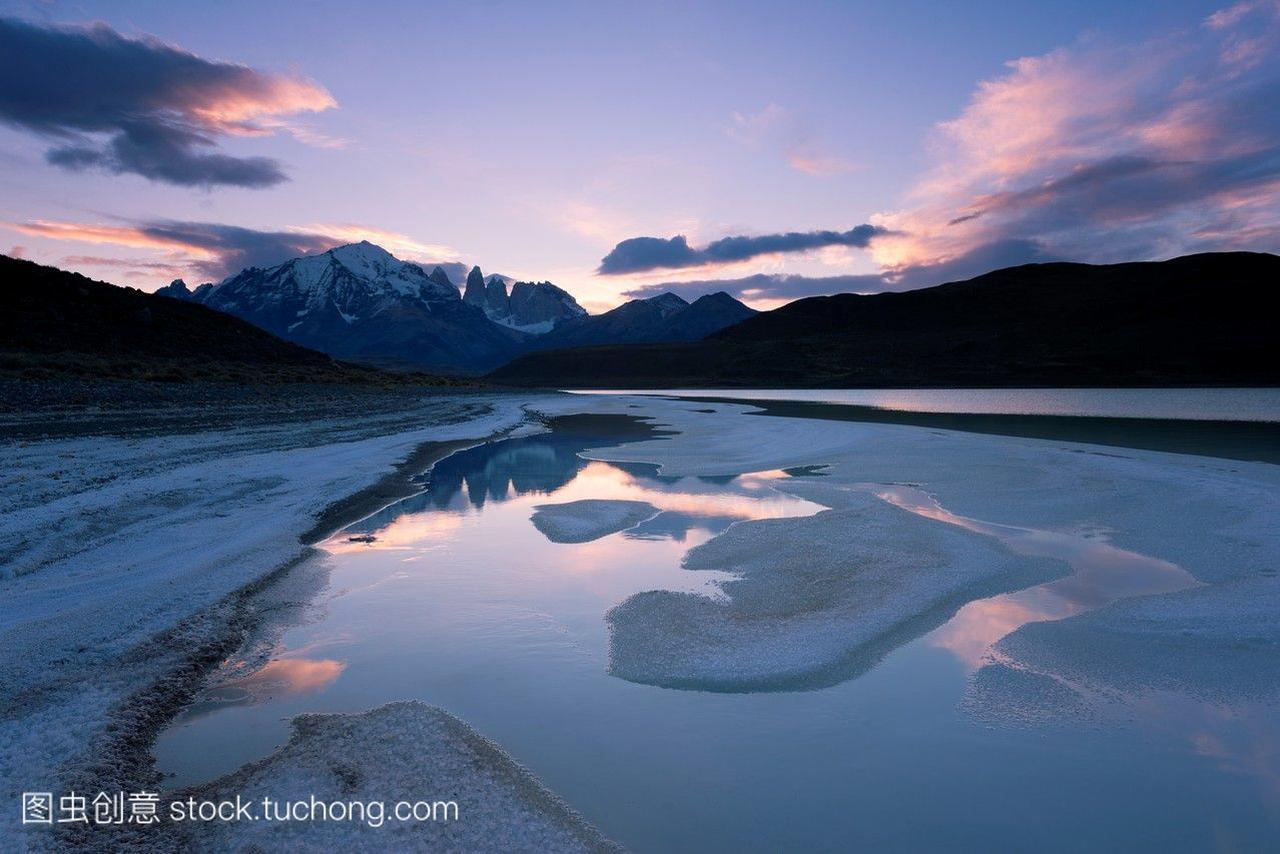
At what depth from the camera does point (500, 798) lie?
527 cm

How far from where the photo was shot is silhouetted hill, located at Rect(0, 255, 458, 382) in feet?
145

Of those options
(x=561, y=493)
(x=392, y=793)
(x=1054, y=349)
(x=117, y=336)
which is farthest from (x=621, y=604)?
(x=1054, y=349)

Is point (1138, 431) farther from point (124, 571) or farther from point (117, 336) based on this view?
point (117, 336)

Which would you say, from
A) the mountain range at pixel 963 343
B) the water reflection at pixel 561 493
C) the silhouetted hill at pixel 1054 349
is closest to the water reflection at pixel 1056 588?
the water reflection at pixel 561 493

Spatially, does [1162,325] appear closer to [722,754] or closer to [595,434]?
[595,434]

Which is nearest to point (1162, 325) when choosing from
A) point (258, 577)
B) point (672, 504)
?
point (672, 504)

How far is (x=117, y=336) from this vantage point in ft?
185

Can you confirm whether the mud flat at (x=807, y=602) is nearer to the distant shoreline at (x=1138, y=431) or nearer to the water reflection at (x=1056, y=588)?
the water reflection at (x=1056, y=588)

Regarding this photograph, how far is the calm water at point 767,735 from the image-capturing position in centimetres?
515

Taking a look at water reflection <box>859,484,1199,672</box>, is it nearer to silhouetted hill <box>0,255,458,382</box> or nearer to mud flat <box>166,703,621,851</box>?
mud flat <box>166,703,621,851</box>

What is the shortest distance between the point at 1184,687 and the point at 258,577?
12446mm

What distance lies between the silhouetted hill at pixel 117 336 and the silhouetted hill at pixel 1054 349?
97.9m

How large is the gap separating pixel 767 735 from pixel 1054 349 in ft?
593

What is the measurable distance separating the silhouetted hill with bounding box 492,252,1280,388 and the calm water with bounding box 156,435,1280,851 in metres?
136
